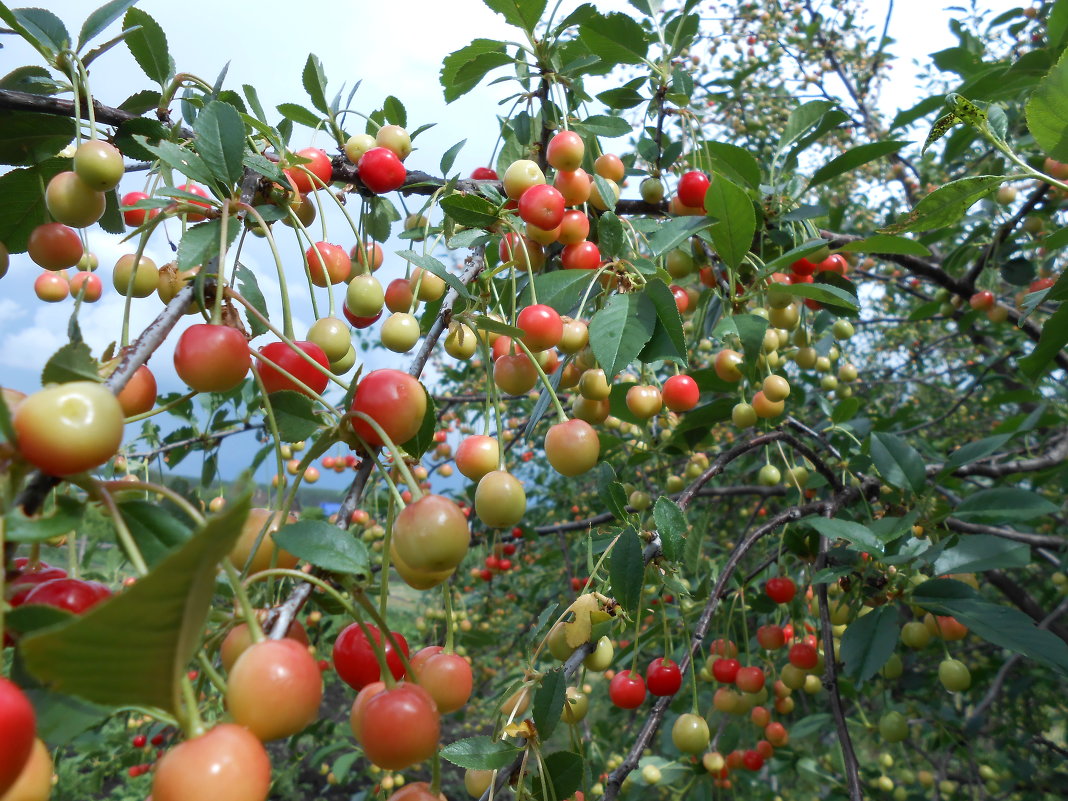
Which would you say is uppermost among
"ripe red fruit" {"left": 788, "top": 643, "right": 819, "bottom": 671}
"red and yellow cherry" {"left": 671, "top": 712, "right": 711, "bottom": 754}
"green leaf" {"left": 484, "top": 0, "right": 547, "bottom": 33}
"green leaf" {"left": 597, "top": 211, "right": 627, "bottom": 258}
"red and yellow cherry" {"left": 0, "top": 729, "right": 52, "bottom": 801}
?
"green leaf" {"left": 484, "top": 0, "right": 547, "bottom": 33}

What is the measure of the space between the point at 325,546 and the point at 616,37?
3.72 feet

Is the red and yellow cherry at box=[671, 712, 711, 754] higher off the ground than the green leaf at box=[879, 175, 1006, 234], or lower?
lower

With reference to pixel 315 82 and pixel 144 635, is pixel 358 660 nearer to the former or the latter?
pixel 144 635

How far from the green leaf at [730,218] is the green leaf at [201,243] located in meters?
0.65

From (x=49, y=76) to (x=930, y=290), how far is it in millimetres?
4063

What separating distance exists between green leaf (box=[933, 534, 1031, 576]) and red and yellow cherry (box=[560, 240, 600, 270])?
2.75 ft

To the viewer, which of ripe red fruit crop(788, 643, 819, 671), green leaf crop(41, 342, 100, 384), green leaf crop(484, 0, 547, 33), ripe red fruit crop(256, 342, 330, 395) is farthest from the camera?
ripe red fruit crop(788, 643, 819, 671)

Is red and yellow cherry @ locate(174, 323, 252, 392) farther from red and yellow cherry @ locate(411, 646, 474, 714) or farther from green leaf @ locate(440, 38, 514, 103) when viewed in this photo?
green leaf @ locate(440, 38, 514, 103)

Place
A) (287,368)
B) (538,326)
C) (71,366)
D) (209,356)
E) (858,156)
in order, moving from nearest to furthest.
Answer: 1. (71,366)
2. (209,356)
3. (287,368)
4. (538,326)
5. (858,156)

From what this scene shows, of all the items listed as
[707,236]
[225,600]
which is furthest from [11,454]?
[707,236]

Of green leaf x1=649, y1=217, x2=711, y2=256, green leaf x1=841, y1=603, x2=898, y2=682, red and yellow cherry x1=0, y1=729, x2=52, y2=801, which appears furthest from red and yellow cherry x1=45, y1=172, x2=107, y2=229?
green leaf x1=841, y1=603, x2=898, y2=682

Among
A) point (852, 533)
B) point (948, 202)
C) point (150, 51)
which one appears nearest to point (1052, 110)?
point (948, 202)

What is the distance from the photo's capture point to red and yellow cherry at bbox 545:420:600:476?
0.77m

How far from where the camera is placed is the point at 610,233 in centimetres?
96
